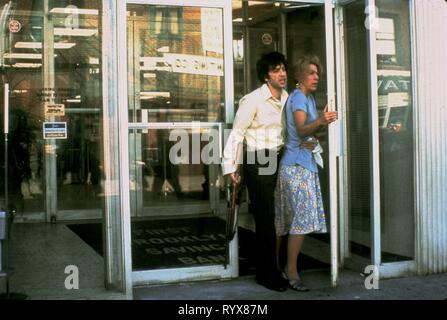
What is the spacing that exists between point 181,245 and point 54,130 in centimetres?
281

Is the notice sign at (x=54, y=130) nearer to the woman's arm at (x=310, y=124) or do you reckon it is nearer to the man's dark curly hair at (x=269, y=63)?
the man's dark curly hair at (x=269, y=63)

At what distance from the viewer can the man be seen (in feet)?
16.7

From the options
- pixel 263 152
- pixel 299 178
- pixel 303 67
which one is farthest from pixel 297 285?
pixel 303 67

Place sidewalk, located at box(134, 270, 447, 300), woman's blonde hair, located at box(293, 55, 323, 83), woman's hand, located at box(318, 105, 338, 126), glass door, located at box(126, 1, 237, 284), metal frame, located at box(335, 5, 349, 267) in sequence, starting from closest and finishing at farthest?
woman's hand, located at box(318, 105, 338, 126) → sidewalk, located at box(134, 270, 447, 300) → woman's blonde hair, located at box(293, 55, 323, 83) → glass door, located at box(126, 1, 237, 284) → metal frame, located at box(335, 5, 349, 267)

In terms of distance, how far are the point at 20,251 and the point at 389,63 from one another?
12.8ft

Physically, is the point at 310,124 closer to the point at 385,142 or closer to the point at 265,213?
the point at 265,213

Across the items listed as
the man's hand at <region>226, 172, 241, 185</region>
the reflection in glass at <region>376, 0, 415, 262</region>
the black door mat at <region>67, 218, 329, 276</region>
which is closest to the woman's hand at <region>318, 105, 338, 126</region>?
the man's hand at <region>226, 172, 241, 185</region>

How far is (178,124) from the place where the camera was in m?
5.35

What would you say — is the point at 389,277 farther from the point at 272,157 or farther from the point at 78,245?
the point at 78,245

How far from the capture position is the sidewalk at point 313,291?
16.2 ft

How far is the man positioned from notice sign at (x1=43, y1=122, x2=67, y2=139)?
10.2 feet

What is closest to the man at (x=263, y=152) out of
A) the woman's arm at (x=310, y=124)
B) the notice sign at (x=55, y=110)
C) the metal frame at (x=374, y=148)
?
the woman's arm at (x=310, y=124)

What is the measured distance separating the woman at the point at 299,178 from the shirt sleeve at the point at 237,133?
1.01ft

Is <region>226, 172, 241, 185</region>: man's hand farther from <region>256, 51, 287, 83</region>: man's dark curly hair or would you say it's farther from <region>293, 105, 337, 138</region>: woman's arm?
<region>256, 51, 287, 83</region>: man's dark curly hair
